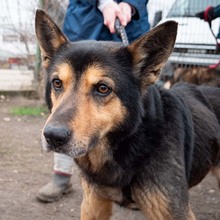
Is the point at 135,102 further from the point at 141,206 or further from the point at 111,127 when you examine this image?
the point at 141,206

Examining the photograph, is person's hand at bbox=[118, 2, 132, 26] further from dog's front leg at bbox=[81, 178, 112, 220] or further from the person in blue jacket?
dog's front leg at bbox=[81, 178, 112, 220]

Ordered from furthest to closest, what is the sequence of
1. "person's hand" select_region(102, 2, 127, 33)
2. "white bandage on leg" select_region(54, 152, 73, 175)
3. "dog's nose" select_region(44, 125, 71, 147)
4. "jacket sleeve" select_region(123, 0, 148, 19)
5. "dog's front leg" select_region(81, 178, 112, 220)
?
1. "white bandage on leg" select_region(54, 152, 73, 175)
2. "jacket sleeve" select_region(123, 0, 148, 19)
3. "person's hand" select_region(102, 2, 127, 33)
4. "dog's front leg" select_region(81, 178, 112, 220)
5. "dog's nose" select_region(44, 125, 71, 147)

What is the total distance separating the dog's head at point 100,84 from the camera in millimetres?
2502

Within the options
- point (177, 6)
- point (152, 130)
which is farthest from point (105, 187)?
point (177, 6)

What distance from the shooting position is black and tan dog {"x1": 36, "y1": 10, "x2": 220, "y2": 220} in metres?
2.59

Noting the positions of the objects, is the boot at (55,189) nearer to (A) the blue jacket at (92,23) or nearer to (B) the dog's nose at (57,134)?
(A) the blue jacket at (92,23)

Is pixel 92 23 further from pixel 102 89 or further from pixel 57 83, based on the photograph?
pixel 102 89

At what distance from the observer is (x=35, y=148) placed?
19.9ft

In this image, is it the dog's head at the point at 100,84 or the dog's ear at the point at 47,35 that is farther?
the dog's ear at the point at 47,35

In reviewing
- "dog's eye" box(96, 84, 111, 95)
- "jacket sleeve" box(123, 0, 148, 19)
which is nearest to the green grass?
"jacket sleeve" box(123, 0, 148, 19)

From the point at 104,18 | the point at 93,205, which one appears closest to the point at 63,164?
the point at 93,205

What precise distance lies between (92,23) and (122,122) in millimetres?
1317

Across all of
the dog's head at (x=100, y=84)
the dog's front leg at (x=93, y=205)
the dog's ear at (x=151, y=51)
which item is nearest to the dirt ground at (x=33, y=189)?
the dog's front leg at (x=93, y=205)

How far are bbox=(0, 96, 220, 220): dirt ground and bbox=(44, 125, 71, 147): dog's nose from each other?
1.88 metres
